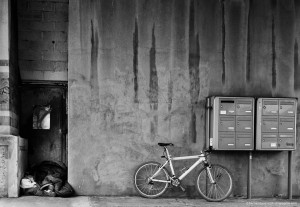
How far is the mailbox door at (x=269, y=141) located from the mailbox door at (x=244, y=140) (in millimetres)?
246

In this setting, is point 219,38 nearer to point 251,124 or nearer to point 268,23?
point 268,23

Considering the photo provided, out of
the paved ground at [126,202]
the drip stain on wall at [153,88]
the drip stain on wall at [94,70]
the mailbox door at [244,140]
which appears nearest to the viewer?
the paved ground at [126,202]

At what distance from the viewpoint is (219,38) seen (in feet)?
31.7

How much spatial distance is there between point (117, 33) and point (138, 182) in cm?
306

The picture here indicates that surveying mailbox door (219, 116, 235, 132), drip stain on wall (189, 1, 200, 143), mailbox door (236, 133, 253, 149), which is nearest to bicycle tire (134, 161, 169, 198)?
drip stain on wall (189, 1, 200, 143)

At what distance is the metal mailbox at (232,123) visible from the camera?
913 cm

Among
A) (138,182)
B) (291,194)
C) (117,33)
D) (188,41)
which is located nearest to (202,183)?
(138,182)

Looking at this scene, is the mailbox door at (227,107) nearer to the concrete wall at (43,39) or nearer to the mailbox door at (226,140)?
the mailbox door at (226,140)

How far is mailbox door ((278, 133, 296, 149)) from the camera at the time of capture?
9328 mm

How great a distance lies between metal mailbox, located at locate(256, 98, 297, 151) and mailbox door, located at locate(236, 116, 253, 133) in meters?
0.15

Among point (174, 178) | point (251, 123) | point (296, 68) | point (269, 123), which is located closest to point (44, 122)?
point (174, 178)

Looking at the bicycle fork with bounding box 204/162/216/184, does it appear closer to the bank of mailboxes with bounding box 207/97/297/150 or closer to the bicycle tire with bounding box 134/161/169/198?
the bank of mailboxes with bounding box 207/97/297/150

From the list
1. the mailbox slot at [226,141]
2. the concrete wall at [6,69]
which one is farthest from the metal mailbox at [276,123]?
the concrete wall at [6,69]

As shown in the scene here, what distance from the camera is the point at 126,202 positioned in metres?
8.70
